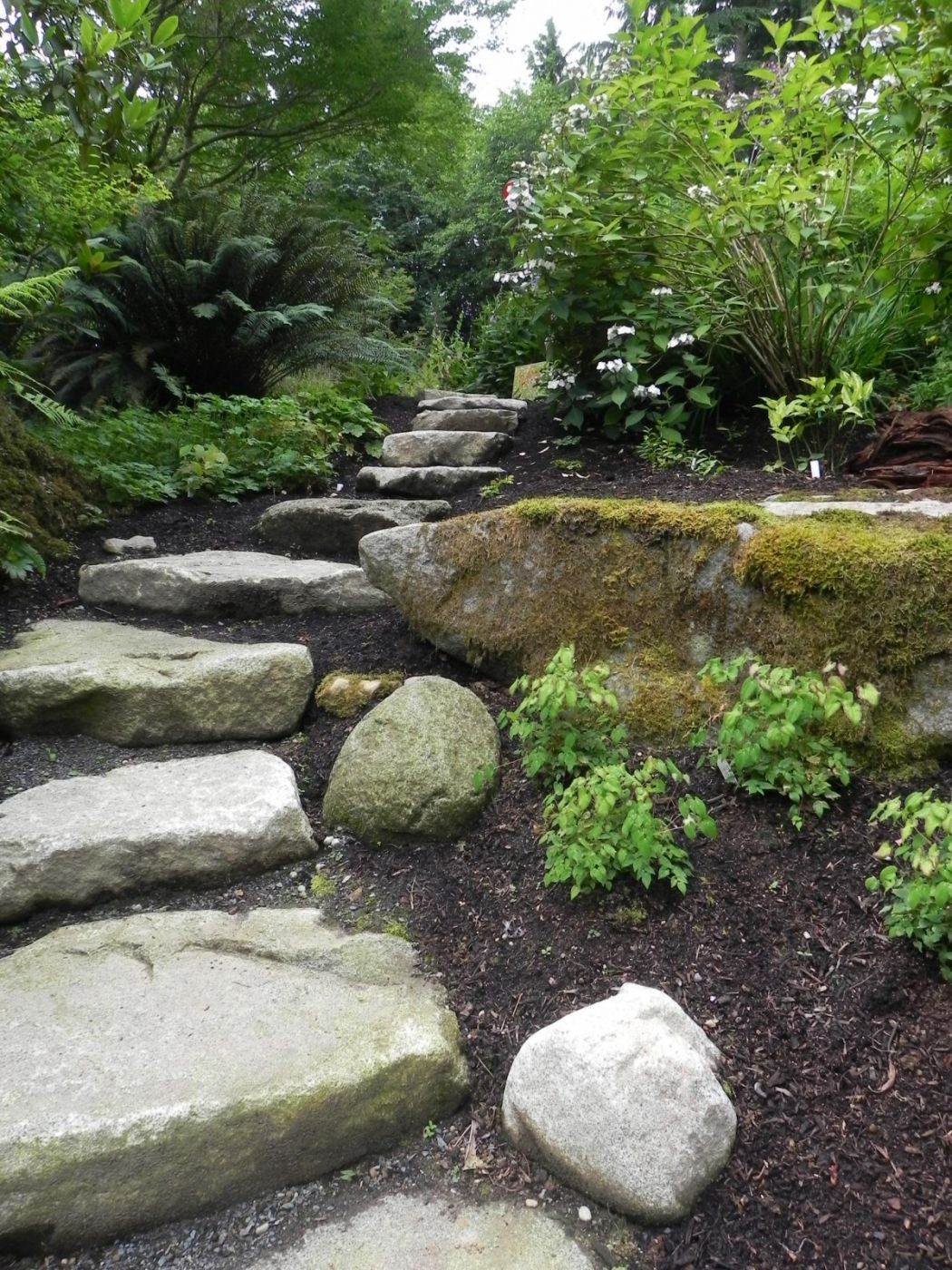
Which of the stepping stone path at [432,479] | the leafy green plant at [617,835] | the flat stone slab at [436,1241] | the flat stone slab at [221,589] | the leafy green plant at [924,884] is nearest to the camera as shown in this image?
the flat stone slab at [436,1241]

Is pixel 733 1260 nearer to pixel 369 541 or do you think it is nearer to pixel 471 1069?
pixel 471 1069

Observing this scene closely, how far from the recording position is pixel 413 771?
247 cm

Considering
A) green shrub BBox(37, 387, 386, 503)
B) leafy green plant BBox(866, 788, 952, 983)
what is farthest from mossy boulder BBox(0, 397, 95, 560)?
leafy green plant BBox(866, 788, 952, 983)

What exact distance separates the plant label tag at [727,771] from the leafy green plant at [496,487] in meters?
2.36

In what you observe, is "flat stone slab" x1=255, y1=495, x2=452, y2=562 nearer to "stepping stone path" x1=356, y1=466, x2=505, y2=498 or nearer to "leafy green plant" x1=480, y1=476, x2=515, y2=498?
"leafy green plant" x1=480, y1=476, x2=515, y2=498

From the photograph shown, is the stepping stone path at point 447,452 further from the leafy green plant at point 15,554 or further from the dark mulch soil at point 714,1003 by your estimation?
the dark mulch soil at point 714,1003

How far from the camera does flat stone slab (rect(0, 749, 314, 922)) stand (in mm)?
2162

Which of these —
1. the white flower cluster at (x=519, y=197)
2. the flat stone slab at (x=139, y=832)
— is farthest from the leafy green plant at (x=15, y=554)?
the white flower cluster at (x=519, y=197)

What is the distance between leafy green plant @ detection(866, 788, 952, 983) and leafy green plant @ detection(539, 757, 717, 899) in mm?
400

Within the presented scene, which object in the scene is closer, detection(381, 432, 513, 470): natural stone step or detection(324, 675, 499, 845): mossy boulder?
detection(324, 675, 499, 845): mossy boulder

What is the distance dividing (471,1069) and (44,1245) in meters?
0.84

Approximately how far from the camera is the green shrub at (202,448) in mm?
4730

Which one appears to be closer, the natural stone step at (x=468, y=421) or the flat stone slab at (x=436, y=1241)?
the flat stone slab at (x=436, y=1241)

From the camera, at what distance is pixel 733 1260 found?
1.44 meters
